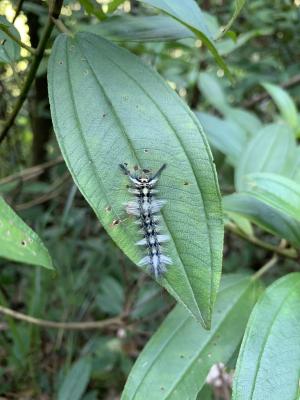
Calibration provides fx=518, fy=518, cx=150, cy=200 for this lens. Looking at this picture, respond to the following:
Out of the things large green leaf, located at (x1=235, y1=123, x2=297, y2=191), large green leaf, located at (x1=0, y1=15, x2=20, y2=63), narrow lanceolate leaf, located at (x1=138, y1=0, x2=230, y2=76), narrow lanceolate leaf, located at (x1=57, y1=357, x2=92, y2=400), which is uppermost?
large green leaf, located at (x1=0, y1=15, x2=20, y2=63)

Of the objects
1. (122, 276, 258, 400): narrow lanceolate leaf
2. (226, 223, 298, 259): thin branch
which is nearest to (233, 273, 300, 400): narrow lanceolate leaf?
(122, 276, 258, 400): narrow lanceolate leaf

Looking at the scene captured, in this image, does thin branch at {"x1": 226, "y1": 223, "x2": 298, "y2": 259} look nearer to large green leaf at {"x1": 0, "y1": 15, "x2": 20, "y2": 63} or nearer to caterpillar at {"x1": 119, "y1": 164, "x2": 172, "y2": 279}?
caterpillar at {"x1": 119, "y1": 164, "x2": 172, "y2": 279}

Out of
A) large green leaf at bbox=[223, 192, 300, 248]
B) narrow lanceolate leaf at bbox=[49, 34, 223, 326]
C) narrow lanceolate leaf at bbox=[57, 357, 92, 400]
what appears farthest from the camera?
narrow lanceolate leaf at bbox=[57, 357, 92, 400]

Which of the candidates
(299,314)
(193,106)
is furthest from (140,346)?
(299,314)

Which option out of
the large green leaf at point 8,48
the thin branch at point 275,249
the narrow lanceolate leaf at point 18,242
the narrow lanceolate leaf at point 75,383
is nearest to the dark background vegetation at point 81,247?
the narrow lanceolate leaf at point 75,383

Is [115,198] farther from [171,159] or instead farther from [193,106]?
[193,106]
